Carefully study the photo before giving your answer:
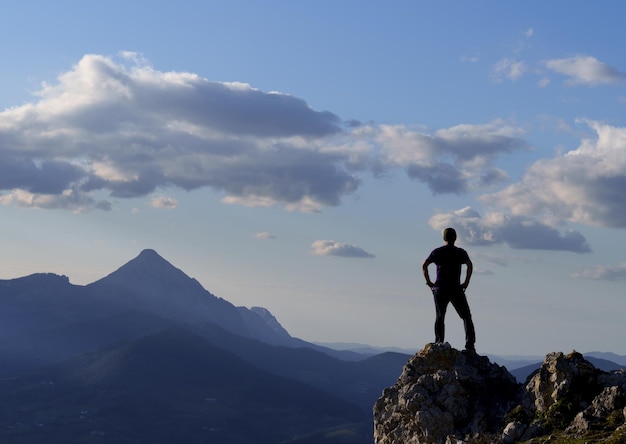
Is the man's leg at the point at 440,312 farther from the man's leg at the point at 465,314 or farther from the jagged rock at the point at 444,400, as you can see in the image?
the jagged rock at the point at 444,400

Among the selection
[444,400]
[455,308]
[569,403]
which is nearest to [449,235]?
[455,308]

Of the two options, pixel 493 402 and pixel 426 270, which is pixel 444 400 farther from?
pixel 426 270

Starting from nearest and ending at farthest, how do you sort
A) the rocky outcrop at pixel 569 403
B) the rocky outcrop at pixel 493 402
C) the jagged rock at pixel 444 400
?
the rocky outcrop at pixel 569 403 < the rocky outcrop at pixel 493 402 < the jagged rock at pixel 444 400

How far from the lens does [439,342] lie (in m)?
34.7

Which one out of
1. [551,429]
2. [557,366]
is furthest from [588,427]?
[557,366]

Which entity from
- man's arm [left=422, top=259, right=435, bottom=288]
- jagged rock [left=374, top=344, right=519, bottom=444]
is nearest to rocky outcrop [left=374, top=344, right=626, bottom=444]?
jagged rock [left=374, top=344, right=519, bottom=444]

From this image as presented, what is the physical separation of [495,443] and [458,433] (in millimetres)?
2249

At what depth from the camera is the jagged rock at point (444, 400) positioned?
99.7ft

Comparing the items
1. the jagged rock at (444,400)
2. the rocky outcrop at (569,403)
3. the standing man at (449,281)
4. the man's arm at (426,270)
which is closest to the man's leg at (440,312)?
the standing man at (449,281)

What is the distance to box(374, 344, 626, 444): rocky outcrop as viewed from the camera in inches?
1075

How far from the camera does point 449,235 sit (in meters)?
34.3

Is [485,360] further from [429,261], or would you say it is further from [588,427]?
[588,427]

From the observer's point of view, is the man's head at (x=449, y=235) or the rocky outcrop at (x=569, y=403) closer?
the rocky outcrop at (x=569, y=403)

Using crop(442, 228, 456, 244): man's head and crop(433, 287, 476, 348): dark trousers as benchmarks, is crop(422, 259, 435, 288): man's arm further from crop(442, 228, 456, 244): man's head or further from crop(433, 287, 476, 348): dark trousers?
crop(442, 228, 456, 244): man's head
